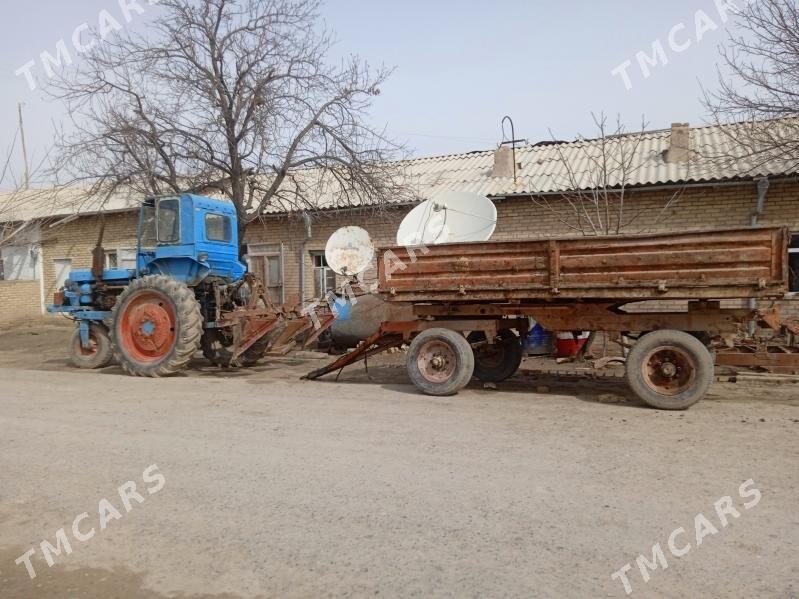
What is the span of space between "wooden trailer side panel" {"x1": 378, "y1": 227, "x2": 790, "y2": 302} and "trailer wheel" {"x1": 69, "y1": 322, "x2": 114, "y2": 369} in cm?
601

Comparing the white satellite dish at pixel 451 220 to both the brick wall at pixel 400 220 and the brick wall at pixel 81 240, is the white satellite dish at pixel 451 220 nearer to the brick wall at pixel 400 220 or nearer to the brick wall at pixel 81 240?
the brick wall at pixel 400 220

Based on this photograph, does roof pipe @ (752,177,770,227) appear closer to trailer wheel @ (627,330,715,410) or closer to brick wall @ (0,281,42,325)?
trailer wheel @ (627,330,715,410)

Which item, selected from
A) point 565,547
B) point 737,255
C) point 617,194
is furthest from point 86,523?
point 617,194

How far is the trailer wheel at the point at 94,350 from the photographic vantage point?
11.3 meters

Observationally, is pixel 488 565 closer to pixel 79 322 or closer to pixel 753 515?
pixel 753 515

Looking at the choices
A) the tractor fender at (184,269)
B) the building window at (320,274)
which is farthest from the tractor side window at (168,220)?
the building window at (320,274)

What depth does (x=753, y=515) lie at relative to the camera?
149 inches

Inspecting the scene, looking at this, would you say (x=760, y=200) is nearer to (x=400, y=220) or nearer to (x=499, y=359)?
(x=499, y=359)

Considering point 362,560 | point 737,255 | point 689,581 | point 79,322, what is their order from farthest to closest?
point 79,322, point 737,255, point 362,560, point 689,581

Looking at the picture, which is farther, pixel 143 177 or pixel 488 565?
pixel 143 177

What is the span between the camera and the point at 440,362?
8070mm

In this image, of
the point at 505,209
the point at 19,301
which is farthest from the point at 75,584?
the point at 19,301

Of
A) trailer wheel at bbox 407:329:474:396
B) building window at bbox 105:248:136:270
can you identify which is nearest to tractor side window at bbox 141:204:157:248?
trailer wheel at bbox 407:329:474:396

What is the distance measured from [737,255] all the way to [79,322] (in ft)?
35.0
